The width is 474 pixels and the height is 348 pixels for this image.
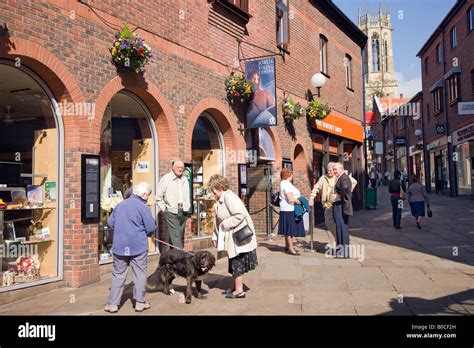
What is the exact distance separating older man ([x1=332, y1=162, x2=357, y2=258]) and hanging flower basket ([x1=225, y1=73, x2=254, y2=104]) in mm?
2994

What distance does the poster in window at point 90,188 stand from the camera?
666cm

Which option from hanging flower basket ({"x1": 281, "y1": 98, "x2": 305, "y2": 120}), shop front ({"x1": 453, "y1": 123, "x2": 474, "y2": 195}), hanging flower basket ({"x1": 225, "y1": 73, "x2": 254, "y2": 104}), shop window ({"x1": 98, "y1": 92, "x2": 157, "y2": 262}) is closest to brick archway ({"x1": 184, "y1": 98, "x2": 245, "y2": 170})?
hanging flower basket ({"x1": 225, "y1": 73, "x2": 254, "y2": 104})

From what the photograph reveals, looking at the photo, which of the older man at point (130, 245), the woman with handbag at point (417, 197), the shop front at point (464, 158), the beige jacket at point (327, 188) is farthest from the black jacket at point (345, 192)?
the shop front at point (464, 158)

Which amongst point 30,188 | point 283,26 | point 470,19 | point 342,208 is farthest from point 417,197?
point 470,19

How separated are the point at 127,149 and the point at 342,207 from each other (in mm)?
4425

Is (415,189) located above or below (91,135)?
below

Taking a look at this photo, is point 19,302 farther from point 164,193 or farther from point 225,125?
point 225,125

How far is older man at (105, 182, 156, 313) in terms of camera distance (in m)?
5.23

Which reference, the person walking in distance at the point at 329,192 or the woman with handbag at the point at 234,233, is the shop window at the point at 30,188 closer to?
the woman with handbag at the point at 234,233

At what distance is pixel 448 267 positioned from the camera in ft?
25.4

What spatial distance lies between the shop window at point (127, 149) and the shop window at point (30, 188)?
1.27 m
